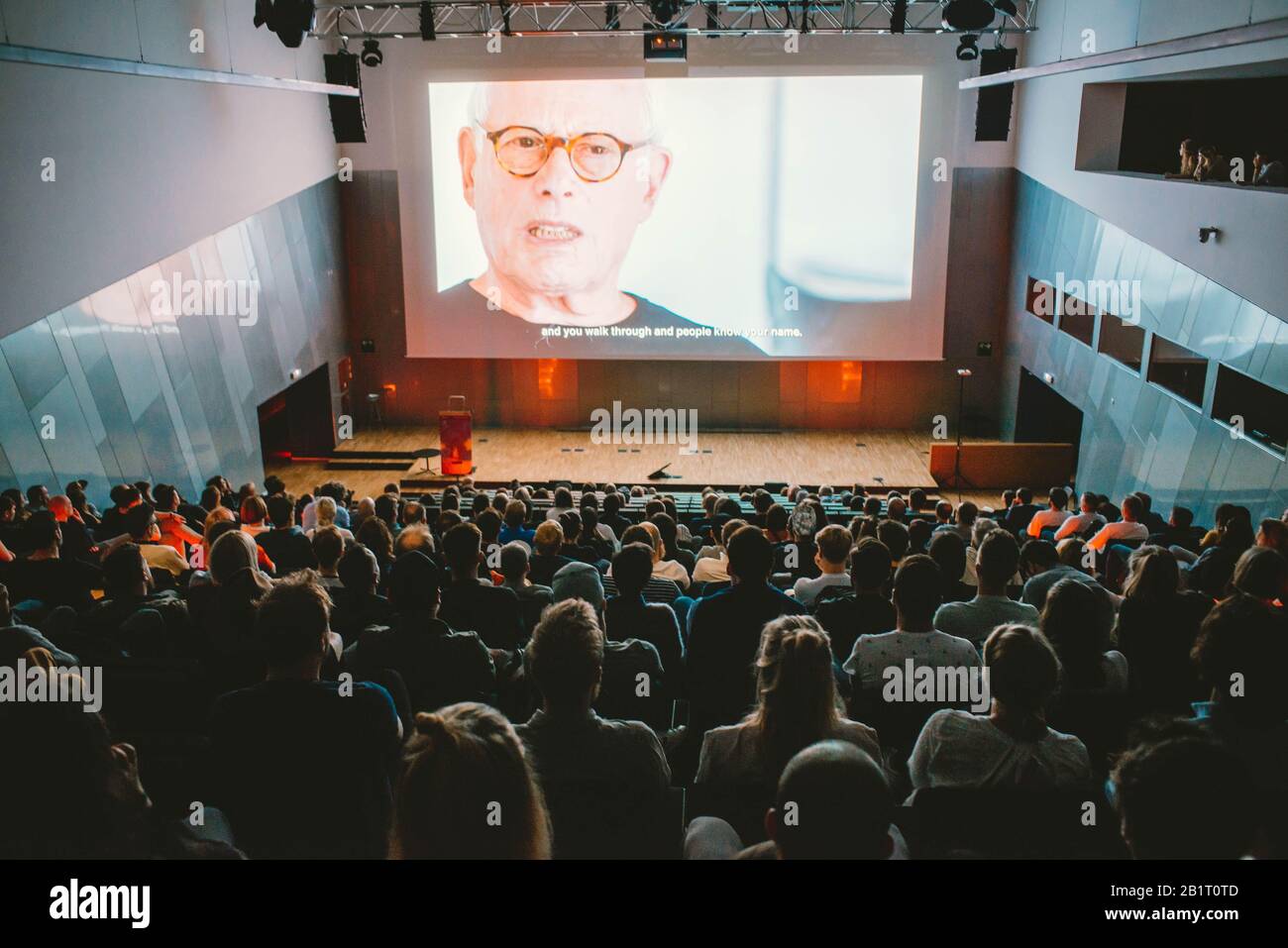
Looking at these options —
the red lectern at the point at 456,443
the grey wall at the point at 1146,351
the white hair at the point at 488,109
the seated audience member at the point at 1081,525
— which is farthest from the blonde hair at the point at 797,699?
the white hair at the point at 488,109

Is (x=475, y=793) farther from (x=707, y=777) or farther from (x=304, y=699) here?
(x=707, y=777)

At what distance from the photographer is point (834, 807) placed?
65.4 inches

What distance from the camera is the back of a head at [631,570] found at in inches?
181

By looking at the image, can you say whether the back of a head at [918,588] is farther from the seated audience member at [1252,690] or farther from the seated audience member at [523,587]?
the seated audience member at [523,587]

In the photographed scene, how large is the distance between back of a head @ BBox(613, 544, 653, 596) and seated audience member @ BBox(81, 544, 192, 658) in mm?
1817

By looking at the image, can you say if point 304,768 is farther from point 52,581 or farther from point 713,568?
point 713,568

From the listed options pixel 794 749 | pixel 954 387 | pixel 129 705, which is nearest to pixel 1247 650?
pixel 794 749

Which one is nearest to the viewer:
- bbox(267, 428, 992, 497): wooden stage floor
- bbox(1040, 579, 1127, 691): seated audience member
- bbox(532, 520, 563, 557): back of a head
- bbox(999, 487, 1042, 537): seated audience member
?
bbox(1040, 579, 1127, 691): seated audience member

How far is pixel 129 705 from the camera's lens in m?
3.43

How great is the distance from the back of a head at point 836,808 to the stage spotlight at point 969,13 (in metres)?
11.8

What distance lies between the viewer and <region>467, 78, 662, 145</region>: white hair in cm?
1482

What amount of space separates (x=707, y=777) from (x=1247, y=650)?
1.49 meters

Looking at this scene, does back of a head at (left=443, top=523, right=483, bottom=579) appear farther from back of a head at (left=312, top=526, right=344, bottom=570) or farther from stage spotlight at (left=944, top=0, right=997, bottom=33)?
stage spotlight at (left=944, top=0, right=997, bottom=33)

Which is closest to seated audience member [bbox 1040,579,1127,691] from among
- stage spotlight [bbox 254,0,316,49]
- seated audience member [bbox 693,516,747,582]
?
seated audience member [bbox 693,516,747,582]
